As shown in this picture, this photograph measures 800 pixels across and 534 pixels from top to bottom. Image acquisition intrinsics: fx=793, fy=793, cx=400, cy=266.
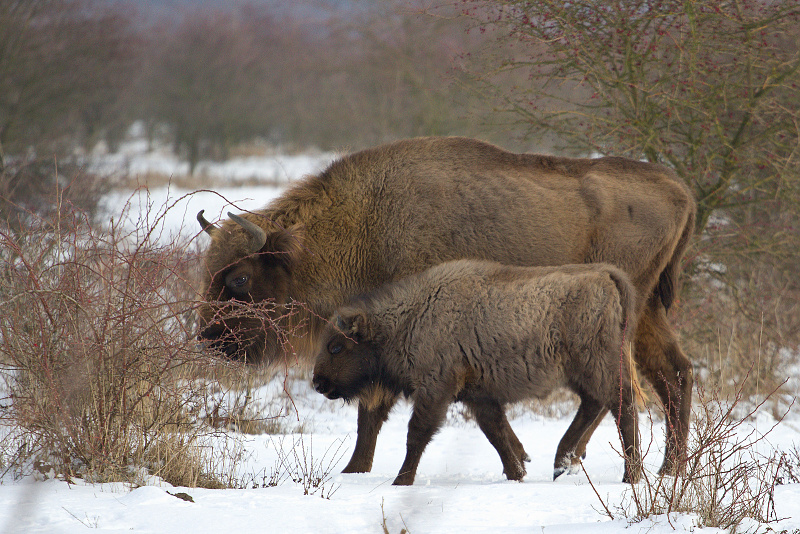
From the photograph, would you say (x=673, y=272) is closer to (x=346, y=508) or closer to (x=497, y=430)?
(x=497, y=430)

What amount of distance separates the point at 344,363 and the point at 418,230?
1.08 m

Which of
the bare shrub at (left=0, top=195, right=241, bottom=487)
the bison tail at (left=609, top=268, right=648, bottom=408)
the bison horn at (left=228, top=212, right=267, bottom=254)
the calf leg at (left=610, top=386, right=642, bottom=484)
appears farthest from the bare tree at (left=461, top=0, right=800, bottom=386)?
the bare shrub at (left=0, top=195, right=241, bottom=487)

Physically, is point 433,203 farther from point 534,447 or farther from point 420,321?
point 534,447

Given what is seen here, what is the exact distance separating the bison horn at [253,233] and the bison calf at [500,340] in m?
0.74

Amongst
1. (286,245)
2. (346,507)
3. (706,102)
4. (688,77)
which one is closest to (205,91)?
(688,77)

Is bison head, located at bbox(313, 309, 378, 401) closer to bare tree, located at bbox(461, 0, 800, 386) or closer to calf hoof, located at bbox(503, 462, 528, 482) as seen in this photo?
calf hoof, located at bbox(503, 462, 528, 482)

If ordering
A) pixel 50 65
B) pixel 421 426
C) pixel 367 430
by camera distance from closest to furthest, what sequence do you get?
pixel 421 426
pixel 367 430
pixel 50 65

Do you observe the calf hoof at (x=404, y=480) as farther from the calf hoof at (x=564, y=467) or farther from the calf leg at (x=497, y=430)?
the calf hoof at (x=564, y=467)

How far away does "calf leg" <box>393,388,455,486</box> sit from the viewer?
16.5 ft

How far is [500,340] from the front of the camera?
5.21 meters

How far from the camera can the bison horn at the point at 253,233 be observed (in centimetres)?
533

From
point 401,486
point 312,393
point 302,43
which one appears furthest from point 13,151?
point 302,43

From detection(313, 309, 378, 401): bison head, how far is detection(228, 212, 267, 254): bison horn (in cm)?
73

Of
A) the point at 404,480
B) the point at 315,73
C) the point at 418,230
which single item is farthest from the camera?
the point at 315,73
